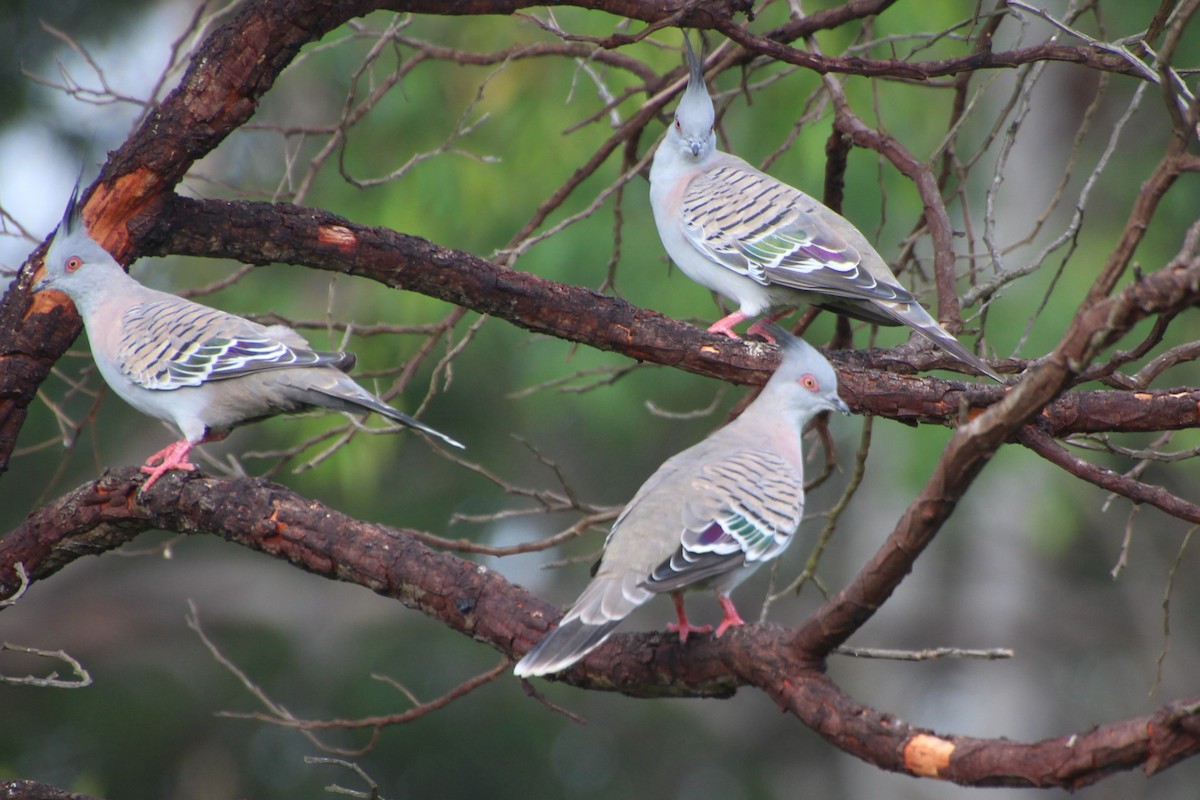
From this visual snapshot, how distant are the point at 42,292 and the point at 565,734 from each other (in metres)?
7.77

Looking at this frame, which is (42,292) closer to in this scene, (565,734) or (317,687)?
(317,687)

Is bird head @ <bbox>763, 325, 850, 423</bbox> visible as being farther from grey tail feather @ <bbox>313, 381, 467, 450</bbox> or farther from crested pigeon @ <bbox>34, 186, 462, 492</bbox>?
crested pigeon @ <bbox>34, 186, 462, 492</bbox>

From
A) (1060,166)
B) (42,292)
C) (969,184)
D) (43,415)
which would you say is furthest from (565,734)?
(42,292)

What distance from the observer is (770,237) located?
4625mm

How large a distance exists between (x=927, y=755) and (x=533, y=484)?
9535 mm

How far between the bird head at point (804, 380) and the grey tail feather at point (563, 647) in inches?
43.4

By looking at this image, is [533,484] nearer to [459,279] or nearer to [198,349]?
[198,349]

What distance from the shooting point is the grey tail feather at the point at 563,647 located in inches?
110

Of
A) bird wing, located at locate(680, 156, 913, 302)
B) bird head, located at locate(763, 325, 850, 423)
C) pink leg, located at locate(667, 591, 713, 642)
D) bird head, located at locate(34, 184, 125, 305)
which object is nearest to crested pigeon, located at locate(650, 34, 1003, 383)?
bird wing, located at locate(680, 156, 913, 302)

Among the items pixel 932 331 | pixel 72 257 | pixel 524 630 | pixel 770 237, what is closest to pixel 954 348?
pixel 932 331

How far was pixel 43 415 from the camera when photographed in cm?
962

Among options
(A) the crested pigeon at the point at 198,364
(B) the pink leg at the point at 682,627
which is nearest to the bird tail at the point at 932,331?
(B) the pink leg at the point at 682,627

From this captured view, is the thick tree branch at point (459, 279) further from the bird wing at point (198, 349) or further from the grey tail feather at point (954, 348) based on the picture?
the bird wing at point (198, 349)

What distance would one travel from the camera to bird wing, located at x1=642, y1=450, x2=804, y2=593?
3.14m
